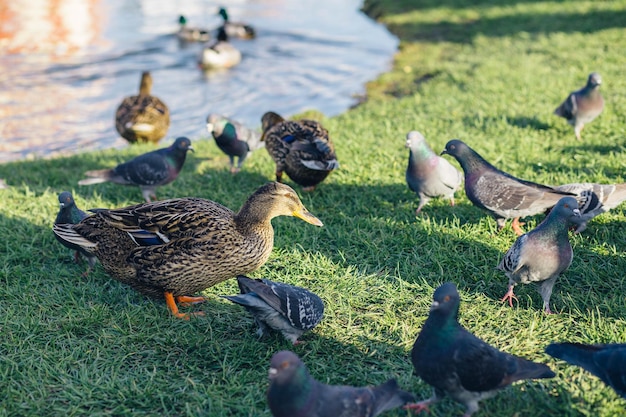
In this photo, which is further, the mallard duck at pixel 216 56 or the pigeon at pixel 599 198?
the mallard duck at pixel 216 56

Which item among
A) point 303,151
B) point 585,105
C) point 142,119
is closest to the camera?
point 303,151

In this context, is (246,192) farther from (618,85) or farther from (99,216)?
(618,85)

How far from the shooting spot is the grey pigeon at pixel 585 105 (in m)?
7.81

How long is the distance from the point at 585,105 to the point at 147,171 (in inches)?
209

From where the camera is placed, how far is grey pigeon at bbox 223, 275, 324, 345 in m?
4.06

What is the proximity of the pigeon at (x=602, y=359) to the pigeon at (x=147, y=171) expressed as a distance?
14.4 ft

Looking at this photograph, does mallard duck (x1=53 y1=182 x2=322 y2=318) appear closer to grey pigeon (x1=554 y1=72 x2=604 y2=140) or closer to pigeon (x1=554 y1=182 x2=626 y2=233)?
pigeon (x1=554 y1=182 x2=626 y2=233)

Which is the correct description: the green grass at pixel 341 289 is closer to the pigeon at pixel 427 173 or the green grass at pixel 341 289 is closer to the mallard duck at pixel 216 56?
the pigeon at pixel 427 173

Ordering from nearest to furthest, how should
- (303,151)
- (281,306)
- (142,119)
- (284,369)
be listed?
(284,369) < (281,306) < (303,151) < (142,119)

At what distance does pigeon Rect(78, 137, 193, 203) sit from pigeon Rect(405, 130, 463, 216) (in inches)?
96.1

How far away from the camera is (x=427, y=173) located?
19.8ft

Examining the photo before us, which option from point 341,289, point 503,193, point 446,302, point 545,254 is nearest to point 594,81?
point 503,193

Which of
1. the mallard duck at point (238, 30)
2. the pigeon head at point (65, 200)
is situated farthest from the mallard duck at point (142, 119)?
the mallard duck at point (238, 30)

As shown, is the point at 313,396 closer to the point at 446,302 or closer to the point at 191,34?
the point at 446,302
